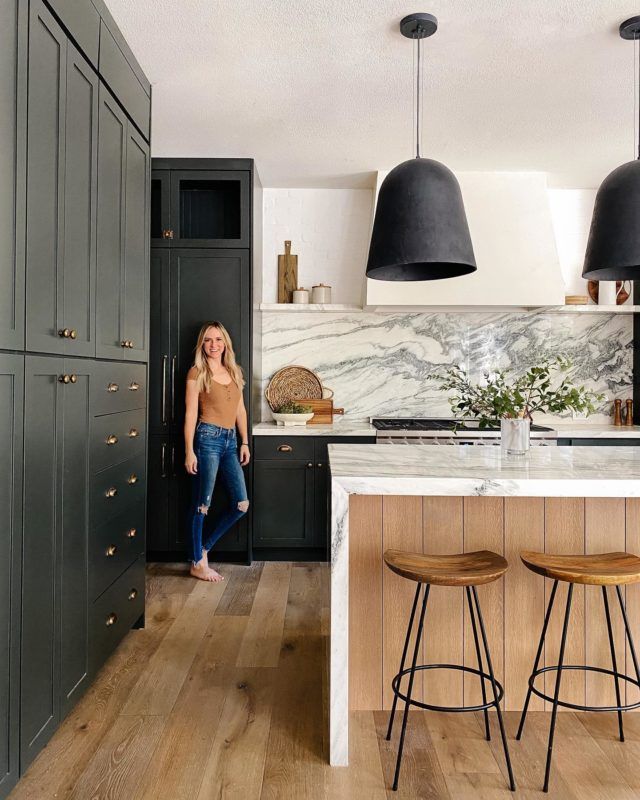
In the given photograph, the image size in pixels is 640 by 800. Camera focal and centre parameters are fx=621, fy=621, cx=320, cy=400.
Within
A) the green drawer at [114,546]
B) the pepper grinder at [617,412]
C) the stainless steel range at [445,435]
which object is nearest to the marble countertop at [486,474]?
the green drawer at [114,546]

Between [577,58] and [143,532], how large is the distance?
301 centimetres

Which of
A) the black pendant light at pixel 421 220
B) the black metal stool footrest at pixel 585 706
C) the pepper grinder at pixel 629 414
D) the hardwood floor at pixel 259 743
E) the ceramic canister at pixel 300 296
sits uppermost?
the ceramic canister at pixel 300 296

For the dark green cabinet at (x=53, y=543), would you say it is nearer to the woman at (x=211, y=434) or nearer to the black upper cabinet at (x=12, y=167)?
the black upper cabinet at (x=12, y=167)

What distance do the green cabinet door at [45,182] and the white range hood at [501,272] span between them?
2522mm

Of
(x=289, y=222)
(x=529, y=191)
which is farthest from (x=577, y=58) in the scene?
(x=289, y=222)

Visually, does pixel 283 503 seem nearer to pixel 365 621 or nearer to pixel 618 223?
pixel 365 621

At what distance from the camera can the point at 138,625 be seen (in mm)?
3021

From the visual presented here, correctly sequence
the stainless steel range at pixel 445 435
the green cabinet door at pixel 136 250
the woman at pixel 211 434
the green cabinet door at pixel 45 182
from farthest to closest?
1. the stainless steel range at pixel 445 435
2. the woman at pixel 211 434
3. the green cabinet door at pixel 136 250
4. the green cabinet door at pixel 45 182

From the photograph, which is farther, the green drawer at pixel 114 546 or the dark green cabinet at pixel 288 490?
the dark green cabinet at pixel 288 490

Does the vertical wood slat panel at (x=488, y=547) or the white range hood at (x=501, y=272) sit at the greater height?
the white range hood at (x=501, y=272)

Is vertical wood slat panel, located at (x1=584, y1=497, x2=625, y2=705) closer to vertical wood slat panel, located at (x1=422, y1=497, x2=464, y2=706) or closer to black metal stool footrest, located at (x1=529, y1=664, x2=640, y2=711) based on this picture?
black metal stool footrest, located at (x1=529, y1=664, x2=640, y2=711)

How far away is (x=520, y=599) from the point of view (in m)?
2.33

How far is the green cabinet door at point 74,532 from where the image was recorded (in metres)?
2.09

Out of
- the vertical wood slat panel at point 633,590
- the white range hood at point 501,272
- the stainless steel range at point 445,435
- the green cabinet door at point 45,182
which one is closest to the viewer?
the green cabinet door at point 45,182
